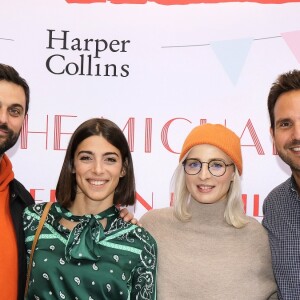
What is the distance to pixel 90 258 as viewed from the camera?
2088 millimetres

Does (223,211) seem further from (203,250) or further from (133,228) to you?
(133,228)

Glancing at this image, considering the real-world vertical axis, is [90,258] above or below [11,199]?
below

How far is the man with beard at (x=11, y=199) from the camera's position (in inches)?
84.7

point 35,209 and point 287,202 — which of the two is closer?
point 35,209

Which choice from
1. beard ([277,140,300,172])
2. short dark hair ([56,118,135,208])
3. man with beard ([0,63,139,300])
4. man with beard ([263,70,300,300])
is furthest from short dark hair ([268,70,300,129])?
man with beard ([0,63,139,300])

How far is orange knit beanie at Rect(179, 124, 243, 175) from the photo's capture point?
2.45 metres

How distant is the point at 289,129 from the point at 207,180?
440 millimetres

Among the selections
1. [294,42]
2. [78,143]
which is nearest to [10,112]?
[78,143]

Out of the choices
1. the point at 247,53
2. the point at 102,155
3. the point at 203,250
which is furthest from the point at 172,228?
the point at 247,53

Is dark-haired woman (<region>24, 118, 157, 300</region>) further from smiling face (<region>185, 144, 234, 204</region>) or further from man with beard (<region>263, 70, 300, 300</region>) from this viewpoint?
man with beard (<region>263, 70, 300, 300</region>)

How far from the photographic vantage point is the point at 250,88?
10.4ft

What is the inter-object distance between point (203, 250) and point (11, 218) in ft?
2.90

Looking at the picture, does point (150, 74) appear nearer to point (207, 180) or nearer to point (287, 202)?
point (207, 180)

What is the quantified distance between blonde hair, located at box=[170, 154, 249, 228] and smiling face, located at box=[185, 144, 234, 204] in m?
0.07
